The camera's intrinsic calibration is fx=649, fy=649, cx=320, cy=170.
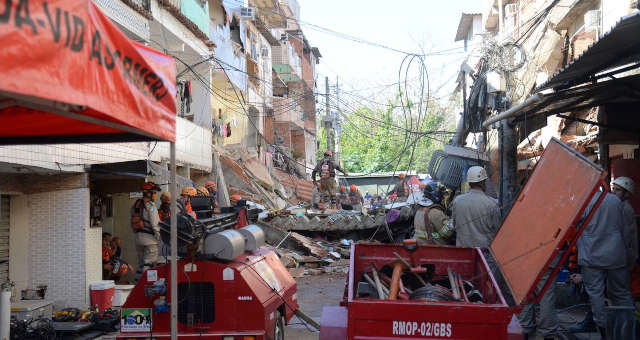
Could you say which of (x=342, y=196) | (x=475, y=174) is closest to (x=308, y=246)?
(x=342, y=196)

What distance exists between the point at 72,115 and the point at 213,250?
2851 millimetres

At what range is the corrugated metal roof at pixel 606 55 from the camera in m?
5.82

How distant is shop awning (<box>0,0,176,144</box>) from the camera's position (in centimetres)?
275

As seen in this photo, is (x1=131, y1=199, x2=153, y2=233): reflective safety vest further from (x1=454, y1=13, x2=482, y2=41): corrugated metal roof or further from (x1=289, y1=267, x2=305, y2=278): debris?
(x1=454, y1=13, x2=482, y2=41): corrugated metal roof

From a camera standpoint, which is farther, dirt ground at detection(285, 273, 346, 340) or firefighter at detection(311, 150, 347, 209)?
firefighter at detection(311, 150, 347, 209)

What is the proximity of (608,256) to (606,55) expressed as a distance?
2.21 meters

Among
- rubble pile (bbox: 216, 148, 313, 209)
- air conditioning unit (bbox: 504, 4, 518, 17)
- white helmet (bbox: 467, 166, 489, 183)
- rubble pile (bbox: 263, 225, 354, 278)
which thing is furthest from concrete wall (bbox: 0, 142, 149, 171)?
air conditioning unit (bbox: 504, 4, 518, 17)

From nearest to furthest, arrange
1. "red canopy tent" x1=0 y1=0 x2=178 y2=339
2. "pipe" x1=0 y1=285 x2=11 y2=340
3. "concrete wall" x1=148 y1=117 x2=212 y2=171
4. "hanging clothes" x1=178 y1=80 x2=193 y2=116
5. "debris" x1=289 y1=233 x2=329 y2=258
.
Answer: "red canopy tent" x1=0 y1=0 x2=178 y2=339
"pipe" x1=0 y1=285 x2=11 y2=340
"concrete wall" x1=148 y1=117 x2=212 y2=171
"debris" x1=289 y1=233 x2=329 y2=258
"hanging clothes" x1=178 y1=80 x2=193 y2=116

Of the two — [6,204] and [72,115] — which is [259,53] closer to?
[6,204]

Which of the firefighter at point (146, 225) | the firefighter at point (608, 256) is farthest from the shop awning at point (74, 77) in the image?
the firefighter at point (146, 225)

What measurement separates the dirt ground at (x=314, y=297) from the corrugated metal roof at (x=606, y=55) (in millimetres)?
4717

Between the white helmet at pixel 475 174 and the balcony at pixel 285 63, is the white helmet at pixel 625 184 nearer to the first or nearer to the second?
the white helmet at pixel 475 174

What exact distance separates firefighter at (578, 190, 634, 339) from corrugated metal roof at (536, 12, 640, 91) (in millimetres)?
1560

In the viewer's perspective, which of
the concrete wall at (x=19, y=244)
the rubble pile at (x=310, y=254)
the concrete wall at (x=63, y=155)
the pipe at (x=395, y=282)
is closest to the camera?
the pipe at (x=395, y=282)
